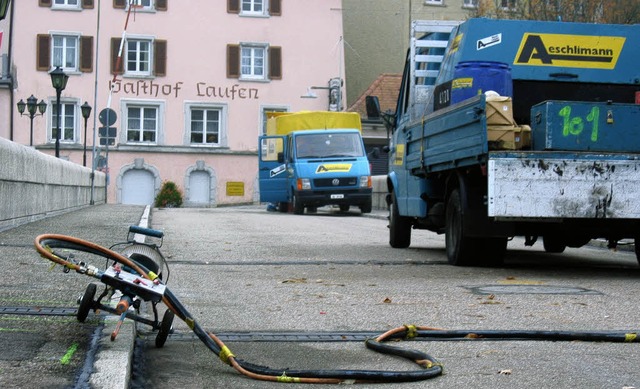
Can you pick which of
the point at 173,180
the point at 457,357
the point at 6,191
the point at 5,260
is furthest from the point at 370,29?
the point at 457,357

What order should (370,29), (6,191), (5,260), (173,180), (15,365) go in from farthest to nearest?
(370,29) → (173,180) → (6,191) → (5,260) → (15,365)

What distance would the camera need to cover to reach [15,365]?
5004 millimetres

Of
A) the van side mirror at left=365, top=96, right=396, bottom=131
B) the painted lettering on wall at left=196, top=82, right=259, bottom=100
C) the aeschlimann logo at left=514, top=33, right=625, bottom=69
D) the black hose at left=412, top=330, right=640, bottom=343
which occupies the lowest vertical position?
the black hose at left=412, top=330, right=640, bottom=343

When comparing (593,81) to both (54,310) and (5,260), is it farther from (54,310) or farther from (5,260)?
(54,310)

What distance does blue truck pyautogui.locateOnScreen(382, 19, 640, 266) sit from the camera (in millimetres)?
10789

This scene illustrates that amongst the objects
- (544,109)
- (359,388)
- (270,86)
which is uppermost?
(270,86)

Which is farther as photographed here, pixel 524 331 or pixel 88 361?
pixel 524 331

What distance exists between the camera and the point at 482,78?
40.3ft

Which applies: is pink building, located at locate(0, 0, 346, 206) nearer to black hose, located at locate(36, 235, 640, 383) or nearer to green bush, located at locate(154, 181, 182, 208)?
green bush, located at locate(154, 181, 182, 208)

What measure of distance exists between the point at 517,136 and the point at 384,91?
4288 centimetres

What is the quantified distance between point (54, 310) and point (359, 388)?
2.31m

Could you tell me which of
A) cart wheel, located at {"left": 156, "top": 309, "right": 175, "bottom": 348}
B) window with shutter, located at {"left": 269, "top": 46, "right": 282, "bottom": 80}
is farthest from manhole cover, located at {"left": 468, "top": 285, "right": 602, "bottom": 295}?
window with shutter, located at {"left": 269, "top": 46, "right": 282, "bottom": 80}

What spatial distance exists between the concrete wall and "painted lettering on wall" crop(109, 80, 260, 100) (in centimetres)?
2579

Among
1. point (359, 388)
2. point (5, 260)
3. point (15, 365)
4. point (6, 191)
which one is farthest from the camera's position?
point (6, 191)
